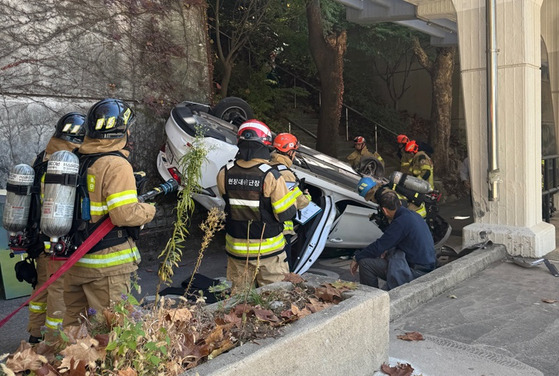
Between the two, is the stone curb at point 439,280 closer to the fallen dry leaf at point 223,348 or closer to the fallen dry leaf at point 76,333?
the fallen dry leaf at point 223,348

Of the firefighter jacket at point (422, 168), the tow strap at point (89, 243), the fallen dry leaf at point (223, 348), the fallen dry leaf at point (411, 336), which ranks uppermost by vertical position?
the tow strap at point (89, 243)

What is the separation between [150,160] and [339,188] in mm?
3013

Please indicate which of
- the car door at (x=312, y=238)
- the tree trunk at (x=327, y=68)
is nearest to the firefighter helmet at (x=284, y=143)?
the car door at (x=312, y=238)

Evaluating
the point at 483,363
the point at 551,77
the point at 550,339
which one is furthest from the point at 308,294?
the point at 551,77

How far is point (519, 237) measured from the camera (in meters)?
6.56

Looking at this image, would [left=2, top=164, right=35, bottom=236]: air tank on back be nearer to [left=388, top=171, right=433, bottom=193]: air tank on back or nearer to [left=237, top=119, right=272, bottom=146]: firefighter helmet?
[left=237, top=119, right=272, bottom=146]: firefighter helmet

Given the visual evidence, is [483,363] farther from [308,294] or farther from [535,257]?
[535,257]

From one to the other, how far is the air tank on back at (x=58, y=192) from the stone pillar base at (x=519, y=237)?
4.99 metres

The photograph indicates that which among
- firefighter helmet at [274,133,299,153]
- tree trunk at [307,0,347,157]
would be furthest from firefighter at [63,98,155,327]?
tree trunk at [307,0,347,157]

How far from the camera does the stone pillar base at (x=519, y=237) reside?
6508 mm

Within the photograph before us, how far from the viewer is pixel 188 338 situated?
8.44 feet

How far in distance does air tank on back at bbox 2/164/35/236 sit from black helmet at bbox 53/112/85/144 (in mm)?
487

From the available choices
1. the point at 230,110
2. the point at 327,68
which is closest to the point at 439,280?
the point at 230,110

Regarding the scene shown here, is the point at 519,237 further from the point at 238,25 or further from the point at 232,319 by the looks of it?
the point at 238,25
